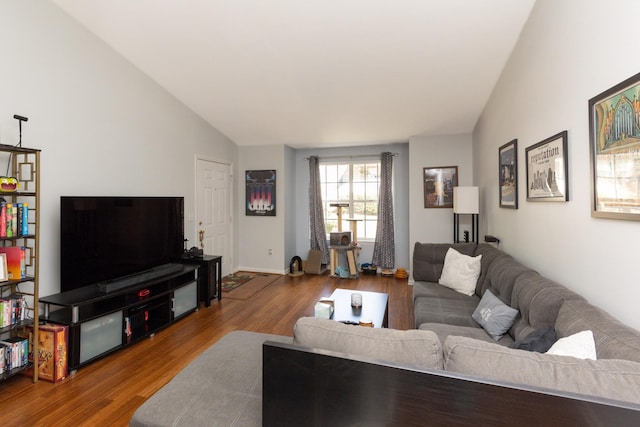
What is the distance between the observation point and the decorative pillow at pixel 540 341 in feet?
4.59

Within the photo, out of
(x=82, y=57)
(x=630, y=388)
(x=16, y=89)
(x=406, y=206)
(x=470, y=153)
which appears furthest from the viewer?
(x=406, y=206)

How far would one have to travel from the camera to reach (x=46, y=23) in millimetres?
2604

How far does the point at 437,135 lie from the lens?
483 cm

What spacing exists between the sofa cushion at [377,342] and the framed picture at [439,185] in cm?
409

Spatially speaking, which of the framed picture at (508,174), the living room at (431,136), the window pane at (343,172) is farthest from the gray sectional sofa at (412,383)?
the window pane at (343,172)

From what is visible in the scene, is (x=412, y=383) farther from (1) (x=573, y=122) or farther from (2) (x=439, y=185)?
(2) (x=439, y=185)

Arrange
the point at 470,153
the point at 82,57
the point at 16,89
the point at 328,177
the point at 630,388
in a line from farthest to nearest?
1. the point at 328,177
2. the point at 470,153
3. the point at 82,57
4. the point at 16,89
5. the point at 630,388

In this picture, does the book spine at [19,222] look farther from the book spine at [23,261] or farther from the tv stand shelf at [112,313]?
the tv stand shelf at [112,313]

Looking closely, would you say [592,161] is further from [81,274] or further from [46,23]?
[46,23]

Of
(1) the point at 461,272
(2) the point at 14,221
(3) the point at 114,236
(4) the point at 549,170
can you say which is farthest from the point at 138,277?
(4) the point at 549,170

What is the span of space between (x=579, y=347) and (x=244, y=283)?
4.39m

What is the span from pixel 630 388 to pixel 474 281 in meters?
2.23

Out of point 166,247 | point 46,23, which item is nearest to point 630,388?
point 166,247

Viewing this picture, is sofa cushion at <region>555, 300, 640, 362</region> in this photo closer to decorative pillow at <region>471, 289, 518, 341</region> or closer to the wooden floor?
decorative pillow at <region>471, 289, 518, 341</region>
